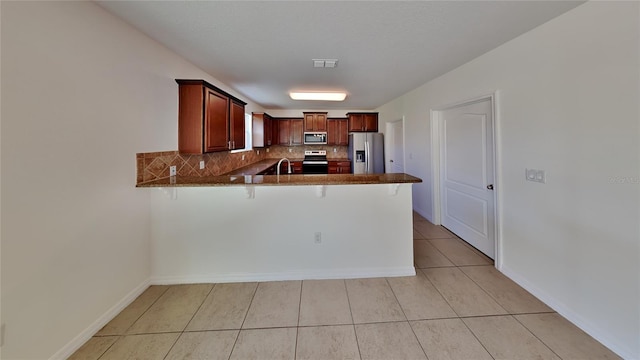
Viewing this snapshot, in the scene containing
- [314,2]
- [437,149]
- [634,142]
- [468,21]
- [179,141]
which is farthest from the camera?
[437,149]

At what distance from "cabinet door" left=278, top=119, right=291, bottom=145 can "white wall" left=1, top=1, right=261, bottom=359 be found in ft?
14.1

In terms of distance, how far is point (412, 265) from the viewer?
2434 mm

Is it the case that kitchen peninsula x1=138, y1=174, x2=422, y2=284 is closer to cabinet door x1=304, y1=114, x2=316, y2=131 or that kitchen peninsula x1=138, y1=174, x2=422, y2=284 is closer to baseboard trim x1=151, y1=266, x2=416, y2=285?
baseboard trim x1=151, y1=266, x2=416, y2=285

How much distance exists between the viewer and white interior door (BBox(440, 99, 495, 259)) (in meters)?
2.73

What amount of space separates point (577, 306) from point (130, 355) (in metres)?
3.15

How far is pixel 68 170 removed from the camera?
1499 millimetres

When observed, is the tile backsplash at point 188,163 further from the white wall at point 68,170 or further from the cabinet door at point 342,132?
the cabinet door at point 342,132

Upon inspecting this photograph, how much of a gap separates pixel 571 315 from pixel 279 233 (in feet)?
7.98

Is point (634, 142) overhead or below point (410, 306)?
overhead

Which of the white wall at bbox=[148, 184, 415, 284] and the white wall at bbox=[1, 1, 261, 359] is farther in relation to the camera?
the white wall at bbox=[148, 184, 415, 284]

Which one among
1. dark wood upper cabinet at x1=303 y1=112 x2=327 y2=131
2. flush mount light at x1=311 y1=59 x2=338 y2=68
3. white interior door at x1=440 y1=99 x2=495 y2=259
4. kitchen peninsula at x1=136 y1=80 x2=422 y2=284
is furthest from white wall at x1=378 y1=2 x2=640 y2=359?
dark wood upper cabinet at x1=303 y1=112 x2=327 y2=131

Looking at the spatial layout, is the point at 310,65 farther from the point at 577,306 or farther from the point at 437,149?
the point at 577,306

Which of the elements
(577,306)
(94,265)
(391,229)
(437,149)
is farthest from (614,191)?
(94,265)

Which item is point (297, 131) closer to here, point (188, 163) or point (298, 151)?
point (298, 151)
